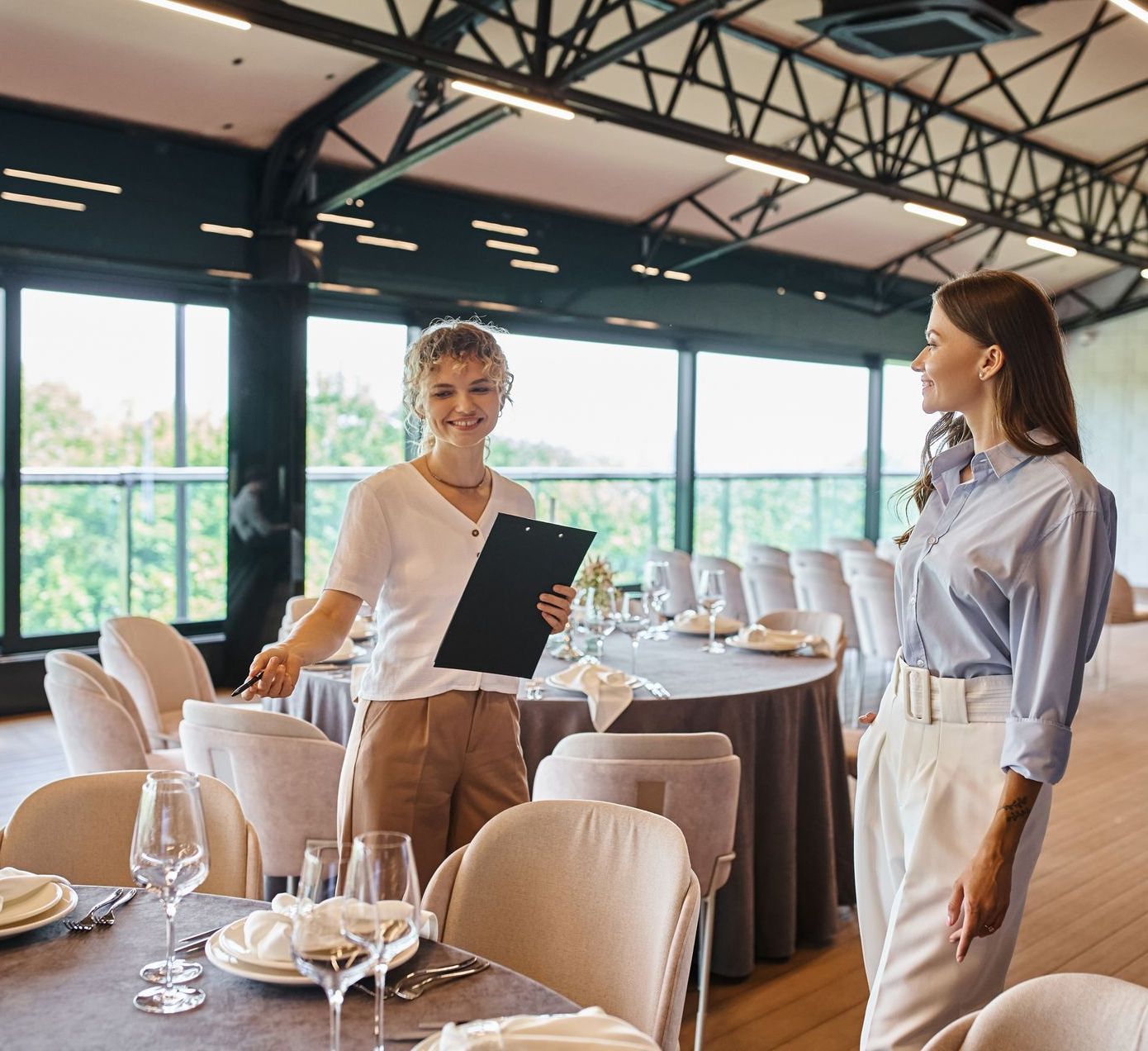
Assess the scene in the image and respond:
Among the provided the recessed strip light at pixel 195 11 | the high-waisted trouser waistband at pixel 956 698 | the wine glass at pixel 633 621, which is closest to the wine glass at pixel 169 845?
the high-waisted trouser waistband at pixel 956 698

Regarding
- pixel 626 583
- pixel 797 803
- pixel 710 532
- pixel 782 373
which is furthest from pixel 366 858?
pixel 782 373

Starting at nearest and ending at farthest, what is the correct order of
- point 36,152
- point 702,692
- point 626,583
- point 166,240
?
point 702,692 → point 36,152 → point 166,240 → point 626,583

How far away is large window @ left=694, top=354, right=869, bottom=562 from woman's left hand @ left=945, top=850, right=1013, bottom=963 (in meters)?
9.53

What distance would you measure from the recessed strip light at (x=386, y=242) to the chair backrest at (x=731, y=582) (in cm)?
308

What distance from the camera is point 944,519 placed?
6.86ft

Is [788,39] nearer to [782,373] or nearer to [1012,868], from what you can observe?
[782,373]

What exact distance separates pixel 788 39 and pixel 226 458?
4.75m

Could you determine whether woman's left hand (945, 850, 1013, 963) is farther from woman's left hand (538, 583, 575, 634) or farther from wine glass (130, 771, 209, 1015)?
wine glass (130, 771, 209, 1015)

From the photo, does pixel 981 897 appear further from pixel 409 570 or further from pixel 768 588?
pixel 768 588

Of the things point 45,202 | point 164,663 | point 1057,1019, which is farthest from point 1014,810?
point 45,202

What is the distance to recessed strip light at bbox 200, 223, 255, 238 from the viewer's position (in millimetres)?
7587

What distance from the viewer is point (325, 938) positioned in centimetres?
121

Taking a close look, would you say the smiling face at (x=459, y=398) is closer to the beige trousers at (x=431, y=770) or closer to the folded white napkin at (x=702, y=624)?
the beige trousers at (x=431, y=770)

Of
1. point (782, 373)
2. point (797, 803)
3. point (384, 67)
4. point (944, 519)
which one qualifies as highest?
point (384, 67)
